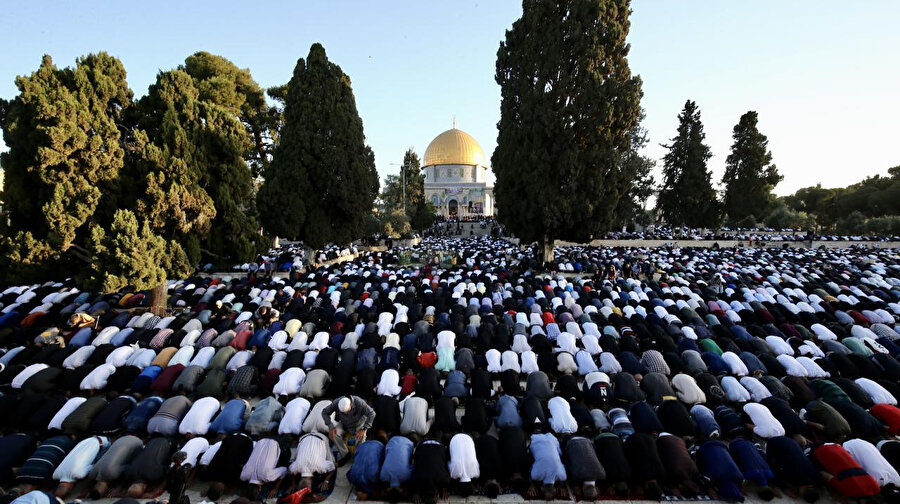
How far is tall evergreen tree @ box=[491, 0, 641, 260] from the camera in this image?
17.5 m

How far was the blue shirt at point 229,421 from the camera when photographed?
5578 mm

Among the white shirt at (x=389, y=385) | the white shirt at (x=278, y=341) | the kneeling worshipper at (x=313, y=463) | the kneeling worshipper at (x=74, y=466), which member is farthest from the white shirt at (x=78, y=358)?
the white shirt at (x=389, y=385)

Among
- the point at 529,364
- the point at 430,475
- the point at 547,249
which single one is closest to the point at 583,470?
the point at 430,475

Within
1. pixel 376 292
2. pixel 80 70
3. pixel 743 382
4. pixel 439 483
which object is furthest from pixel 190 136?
pixel 743 382

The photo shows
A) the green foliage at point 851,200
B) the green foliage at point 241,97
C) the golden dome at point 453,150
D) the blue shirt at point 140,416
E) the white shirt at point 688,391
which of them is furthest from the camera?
the golden dome at point 453,150

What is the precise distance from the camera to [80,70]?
9.63 metres

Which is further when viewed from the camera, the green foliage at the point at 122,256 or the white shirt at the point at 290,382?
the green foliage at the point at 122,256

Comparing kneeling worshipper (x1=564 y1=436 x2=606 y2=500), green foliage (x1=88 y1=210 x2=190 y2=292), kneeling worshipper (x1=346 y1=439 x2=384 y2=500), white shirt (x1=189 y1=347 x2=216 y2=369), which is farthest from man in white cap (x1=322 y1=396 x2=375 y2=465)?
green foliage (x1=88 y1=210 x2=190 y2=292)

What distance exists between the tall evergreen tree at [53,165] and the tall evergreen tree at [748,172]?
39116 millimetres

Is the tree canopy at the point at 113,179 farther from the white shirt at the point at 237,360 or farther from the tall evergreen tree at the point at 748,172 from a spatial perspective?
the tall evergreen tree at the point at 748,172

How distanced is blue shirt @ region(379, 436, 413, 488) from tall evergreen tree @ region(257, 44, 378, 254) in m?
14.1

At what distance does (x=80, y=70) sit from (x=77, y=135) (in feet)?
6.04

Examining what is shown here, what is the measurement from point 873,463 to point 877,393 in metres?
2.70

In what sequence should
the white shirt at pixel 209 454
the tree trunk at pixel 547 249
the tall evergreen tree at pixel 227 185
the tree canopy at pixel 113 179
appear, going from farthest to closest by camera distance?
the tree trunk at pixel 547 249 < the tall evergreen tree at pixel 227 185 < the tree canopy at pixel 113 179 < the white shirt at pixel 209 454
